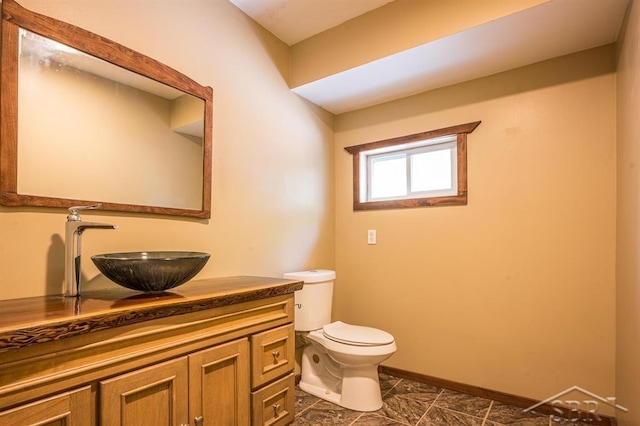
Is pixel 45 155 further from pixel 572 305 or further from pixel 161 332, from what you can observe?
pixel 572 305

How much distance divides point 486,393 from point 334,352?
3.47 feet

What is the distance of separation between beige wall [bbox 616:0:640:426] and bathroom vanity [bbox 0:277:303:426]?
1.51 metres

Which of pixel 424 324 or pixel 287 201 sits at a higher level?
pixel 287 201

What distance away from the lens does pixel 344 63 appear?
2191mm

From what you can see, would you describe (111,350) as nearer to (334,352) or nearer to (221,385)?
(221,385)

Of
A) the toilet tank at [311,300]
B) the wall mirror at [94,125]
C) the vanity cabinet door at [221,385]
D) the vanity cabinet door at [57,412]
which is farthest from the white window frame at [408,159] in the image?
the vanity cabinet door at [57,412]

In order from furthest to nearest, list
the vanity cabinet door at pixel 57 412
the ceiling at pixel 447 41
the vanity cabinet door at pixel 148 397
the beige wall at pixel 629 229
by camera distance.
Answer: the ceiling at pixel 447 41 → the beige wall at pixel 629 229 → the vanity cabinet door at pixel 148 397 → the vanity cabinet door at pixel 57 412

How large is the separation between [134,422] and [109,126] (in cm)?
117

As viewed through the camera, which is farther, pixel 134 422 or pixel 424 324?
pixel 424 324

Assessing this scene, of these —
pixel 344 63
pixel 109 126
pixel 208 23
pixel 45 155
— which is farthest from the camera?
pixel 344 63

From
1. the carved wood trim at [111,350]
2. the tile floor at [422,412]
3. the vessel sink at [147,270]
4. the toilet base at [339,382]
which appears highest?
the vessel sink at [147,270]

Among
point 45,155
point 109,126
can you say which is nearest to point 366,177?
point 109,126

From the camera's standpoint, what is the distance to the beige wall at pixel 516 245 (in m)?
1.89

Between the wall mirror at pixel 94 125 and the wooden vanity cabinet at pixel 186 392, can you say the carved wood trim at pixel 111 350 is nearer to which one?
the wooden vanity cabinet at pixel 186 392
